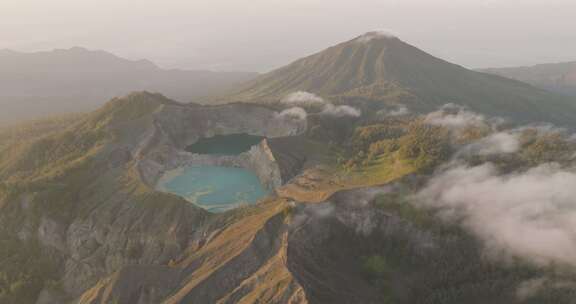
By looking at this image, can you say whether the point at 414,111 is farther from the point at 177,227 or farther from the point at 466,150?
the point at 177,227

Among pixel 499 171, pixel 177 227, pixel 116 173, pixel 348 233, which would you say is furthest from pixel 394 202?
pixel 116 173

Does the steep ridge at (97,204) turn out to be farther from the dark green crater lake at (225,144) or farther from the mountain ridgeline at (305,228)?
the dark green crater lake at (225,144)

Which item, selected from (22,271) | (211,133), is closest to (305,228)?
(22,271)

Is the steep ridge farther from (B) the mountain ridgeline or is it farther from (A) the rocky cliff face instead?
(A) the rocky cliff face

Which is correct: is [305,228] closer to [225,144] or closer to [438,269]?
[438,269]

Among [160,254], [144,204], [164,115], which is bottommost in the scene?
[160,254]

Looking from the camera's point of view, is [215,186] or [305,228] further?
[215,186]
